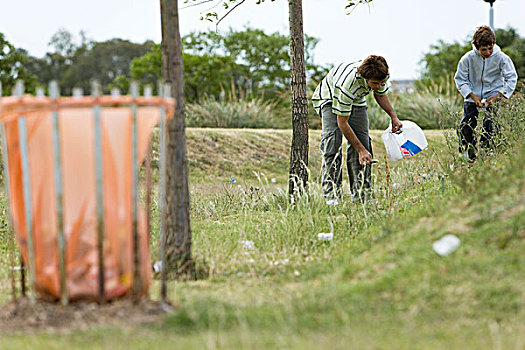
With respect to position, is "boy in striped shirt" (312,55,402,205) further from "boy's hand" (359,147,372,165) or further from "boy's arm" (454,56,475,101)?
"boy's arm" (454,56,475,101)

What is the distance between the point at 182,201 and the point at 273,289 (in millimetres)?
834

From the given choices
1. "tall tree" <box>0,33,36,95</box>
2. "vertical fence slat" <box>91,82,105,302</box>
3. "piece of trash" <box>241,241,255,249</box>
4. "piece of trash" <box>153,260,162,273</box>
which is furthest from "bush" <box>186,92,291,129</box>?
"vertical fence slat" <box>91,82,105,302</box>

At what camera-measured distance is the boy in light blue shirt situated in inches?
248

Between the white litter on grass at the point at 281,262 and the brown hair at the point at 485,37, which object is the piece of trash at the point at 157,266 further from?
the brown hair at the point at 485,37

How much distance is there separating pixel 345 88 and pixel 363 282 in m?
2.87

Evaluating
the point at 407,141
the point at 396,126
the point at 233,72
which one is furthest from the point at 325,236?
the point at 233,72

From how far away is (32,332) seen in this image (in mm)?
2590

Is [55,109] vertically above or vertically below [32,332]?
above

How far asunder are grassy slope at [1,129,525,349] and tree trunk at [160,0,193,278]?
26 centimetres

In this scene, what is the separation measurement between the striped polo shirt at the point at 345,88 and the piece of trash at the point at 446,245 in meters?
2.46

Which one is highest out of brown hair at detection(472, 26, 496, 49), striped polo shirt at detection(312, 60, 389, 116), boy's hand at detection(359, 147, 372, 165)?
brown hair at detection(472, 26, 496, 49)

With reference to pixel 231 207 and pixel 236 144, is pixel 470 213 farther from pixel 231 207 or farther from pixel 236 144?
pixel 236 144

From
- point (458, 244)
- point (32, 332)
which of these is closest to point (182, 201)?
point (32, 332)

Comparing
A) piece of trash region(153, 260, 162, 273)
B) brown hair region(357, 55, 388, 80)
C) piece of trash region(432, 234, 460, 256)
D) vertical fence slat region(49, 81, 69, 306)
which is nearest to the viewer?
vertical fence slat region(49, 81, 69, 306)
